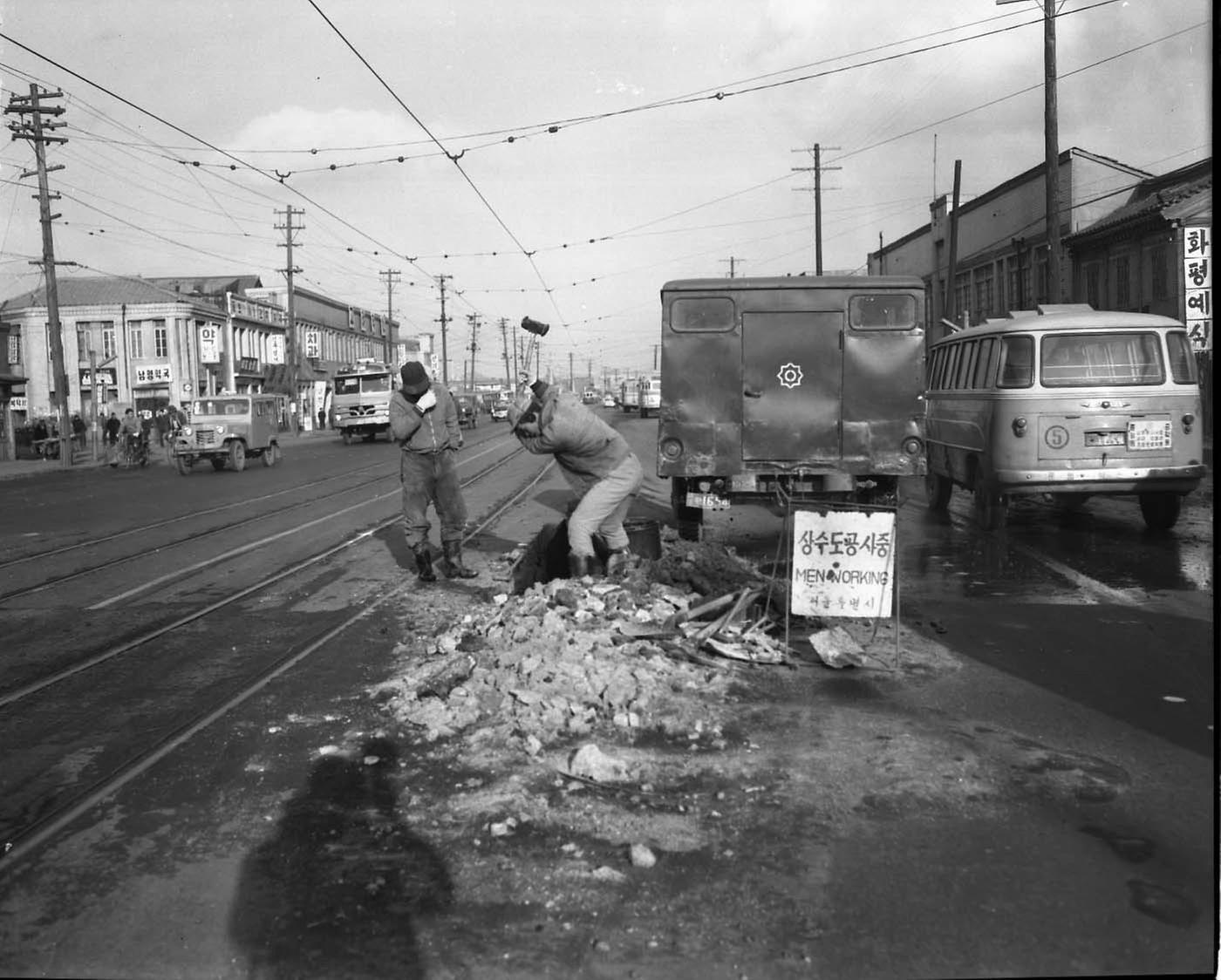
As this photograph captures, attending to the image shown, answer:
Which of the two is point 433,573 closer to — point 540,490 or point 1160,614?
point 1160,614

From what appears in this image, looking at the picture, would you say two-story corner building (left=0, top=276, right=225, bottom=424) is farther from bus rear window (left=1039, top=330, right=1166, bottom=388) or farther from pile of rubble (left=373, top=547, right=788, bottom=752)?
pile of rubble (left=373, top=547, right=788, bottom=752)

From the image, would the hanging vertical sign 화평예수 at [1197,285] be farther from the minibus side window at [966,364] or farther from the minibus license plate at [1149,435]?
the minibus license plate at [1149,435]

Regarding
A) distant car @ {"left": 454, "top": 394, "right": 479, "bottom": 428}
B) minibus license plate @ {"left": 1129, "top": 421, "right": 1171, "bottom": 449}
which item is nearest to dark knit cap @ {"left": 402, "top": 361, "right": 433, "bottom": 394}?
minibus license plate @ {"left": 1129, "top": 421, "right": 1171, "bottom": 449}

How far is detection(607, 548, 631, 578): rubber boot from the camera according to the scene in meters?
8.37

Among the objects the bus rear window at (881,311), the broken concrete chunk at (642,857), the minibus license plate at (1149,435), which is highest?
the bus rear window at (881,311)

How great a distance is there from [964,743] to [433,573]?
5620mm

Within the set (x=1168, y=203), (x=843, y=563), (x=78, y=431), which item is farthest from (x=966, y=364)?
(x=78, y=431)

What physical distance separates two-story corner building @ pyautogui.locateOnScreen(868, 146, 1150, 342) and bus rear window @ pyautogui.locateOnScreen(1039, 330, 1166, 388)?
20.2m

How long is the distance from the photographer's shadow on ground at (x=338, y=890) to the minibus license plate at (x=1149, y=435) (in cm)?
948

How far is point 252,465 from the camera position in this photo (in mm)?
30938

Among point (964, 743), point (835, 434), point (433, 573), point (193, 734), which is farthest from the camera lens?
point (835, 434)

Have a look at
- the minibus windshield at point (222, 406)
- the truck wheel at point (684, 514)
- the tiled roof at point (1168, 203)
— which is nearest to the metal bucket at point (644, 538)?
the truck wheel at point (684, 514)

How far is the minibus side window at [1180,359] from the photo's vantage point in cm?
1149

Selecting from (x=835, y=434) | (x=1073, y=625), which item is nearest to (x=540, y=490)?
(x=835, y=434)
